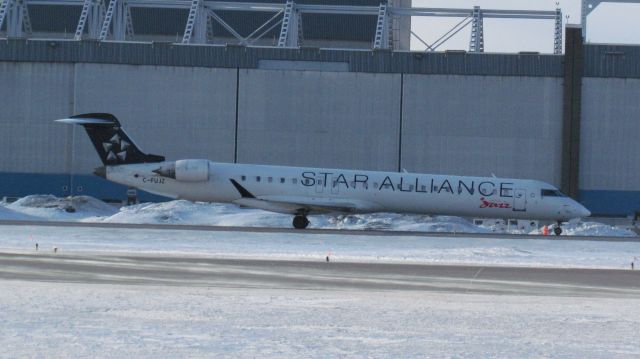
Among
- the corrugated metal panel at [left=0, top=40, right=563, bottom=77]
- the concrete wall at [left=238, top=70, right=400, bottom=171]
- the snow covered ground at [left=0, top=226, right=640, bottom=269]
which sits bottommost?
the snow covered ground at [left=0, top=226, right=640, bottom=269]

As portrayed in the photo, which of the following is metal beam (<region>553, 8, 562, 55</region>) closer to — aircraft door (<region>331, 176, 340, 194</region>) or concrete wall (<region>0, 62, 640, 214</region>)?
concrete wall (<region>0, 62, 640, 214</region>)

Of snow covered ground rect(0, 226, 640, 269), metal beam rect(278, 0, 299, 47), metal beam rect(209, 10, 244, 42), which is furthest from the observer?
metal beam rect(278, 0, 299, 47)

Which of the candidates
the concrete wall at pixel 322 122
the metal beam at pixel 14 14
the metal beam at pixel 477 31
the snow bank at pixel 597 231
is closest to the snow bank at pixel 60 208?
the concrete wall at pixel 322 122

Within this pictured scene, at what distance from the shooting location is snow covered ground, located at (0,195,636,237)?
131 ft

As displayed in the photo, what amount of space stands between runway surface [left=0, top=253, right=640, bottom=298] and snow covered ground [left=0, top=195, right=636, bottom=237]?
17046 millimetres

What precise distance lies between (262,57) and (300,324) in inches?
1596

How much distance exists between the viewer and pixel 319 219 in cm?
4406

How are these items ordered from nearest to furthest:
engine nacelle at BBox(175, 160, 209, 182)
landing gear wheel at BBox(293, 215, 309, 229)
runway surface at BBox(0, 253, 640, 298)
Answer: runway surface at BBox(0, 253, 640, 298) < landing gear wheel at BBox(293, 215, 309, 229) < engine nacelle at BBox(175, 160, 209, 182)

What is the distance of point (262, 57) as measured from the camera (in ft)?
173

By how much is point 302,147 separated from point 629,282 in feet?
110

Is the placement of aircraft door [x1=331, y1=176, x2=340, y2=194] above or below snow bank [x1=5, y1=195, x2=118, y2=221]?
above

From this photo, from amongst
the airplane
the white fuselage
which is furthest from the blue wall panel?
the white fuselage

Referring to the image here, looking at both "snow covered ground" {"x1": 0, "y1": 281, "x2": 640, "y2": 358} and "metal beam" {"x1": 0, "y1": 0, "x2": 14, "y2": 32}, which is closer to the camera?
"snow covered ground" {"x1": 0, "y1": 281, "x2": 640, "y2": 358}

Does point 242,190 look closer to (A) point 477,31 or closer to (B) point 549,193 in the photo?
(B) point 549,193
